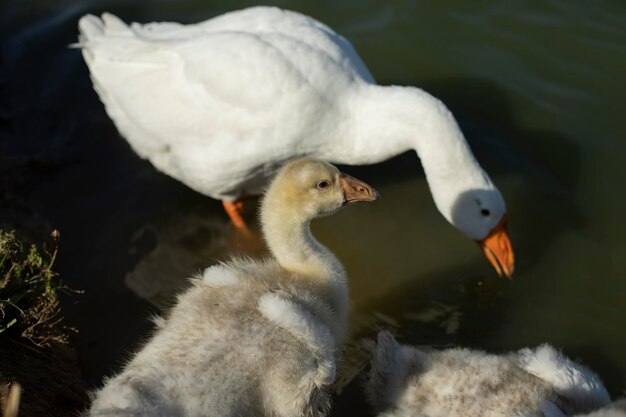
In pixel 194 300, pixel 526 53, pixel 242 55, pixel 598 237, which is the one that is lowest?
pixel 598 237

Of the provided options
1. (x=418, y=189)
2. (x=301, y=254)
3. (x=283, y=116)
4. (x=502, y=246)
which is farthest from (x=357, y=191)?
(x=418, y=189)

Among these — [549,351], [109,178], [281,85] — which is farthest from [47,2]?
[549,351]

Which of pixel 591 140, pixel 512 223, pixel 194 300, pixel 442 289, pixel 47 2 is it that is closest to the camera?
pixel 194 300

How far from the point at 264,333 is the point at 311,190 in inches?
34.2

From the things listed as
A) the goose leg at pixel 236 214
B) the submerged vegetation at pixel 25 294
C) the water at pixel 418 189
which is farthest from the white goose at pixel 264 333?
the goose leg at pixel 236 214

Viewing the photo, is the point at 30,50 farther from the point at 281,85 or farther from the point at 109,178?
the point at 281,85

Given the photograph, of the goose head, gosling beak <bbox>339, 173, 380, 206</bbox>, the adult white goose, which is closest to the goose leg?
the adult white goose

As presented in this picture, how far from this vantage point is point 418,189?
6.45m

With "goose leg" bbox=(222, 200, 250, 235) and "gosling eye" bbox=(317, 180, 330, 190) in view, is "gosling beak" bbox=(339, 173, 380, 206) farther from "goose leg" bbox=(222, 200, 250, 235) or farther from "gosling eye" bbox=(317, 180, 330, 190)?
"goose leg" bbox=(222, 200, 250, 235)

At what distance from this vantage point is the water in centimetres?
538

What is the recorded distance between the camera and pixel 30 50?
300 inches

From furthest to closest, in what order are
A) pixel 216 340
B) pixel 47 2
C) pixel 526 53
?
pixel 47 2, pixel 526 53, pixel 216 340

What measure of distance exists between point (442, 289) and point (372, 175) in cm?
132

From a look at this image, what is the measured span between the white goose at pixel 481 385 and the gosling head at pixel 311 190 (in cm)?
83
